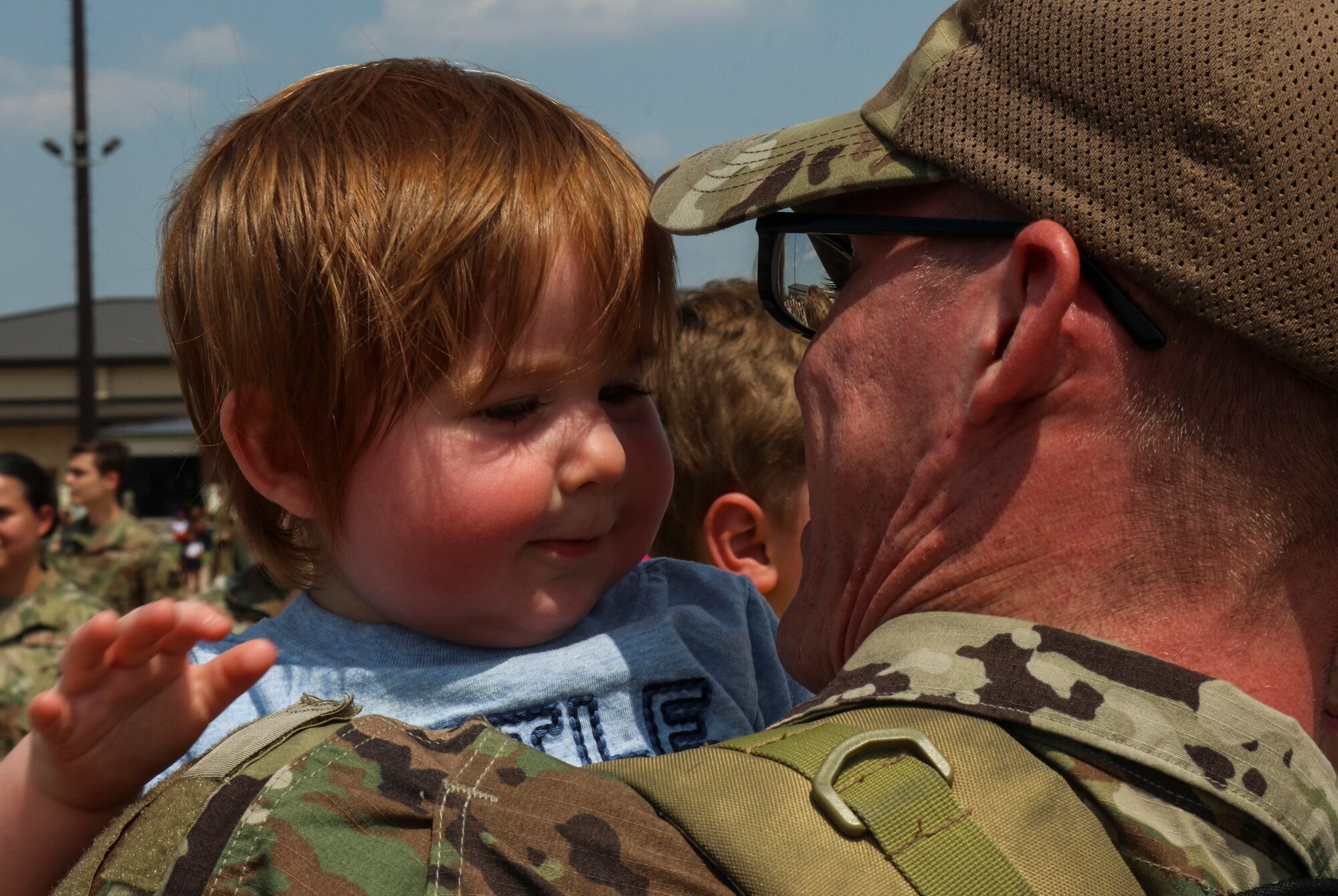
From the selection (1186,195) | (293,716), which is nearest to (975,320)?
(1186,195)

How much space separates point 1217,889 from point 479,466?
1.18 meters

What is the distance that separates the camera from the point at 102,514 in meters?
10.2

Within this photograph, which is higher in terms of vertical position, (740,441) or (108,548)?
(740,441)

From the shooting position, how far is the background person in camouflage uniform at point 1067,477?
1350mm

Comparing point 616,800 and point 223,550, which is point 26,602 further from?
point 616,800

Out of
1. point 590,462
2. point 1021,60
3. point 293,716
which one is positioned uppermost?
point 1021,60

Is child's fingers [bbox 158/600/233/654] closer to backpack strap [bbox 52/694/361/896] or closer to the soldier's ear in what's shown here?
backpack strap [bbox 52/694/361/896]

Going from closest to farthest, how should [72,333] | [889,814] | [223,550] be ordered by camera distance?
[889,814] → [223,550] → [72,333]

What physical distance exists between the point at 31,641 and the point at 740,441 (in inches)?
188

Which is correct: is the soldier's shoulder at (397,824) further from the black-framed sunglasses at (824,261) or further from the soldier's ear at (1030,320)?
the black-framed sunglasses at (824,261)

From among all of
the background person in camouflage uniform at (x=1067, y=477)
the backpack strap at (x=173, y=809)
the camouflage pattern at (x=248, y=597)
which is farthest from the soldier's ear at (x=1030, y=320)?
the camouflage pattern at (x=248, y=597)

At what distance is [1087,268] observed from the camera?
158 centimetres

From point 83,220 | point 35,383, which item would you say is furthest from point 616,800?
point 35,383

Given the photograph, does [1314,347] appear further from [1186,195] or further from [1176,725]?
[1176,725]
